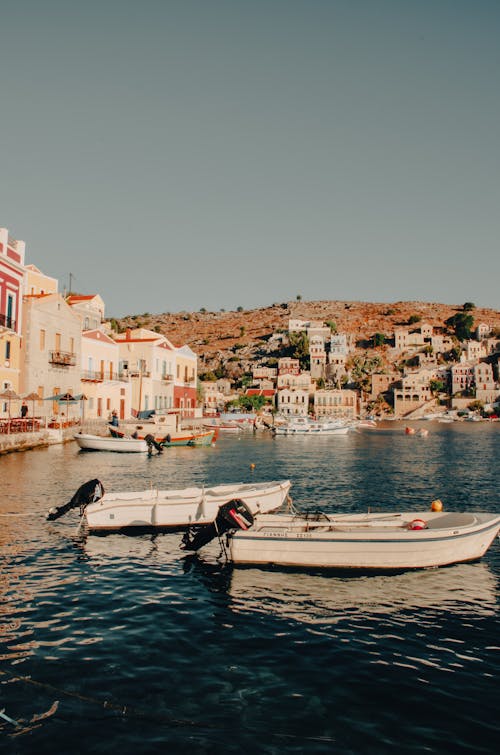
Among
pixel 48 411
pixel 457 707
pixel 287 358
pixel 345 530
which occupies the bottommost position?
pixel 457 707

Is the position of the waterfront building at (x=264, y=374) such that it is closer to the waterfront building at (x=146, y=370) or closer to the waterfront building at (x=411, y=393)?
the waterfront building at (x=411, y=393)

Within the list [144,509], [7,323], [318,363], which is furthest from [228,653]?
[318,363]

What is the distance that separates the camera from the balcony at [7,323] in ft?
130

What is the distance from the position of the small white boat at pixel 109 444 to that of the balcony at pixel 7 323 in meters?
9.28

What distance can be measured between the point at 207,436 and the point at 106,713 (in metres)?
49.8

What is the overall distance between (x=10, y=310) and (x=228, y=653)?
36620 mm

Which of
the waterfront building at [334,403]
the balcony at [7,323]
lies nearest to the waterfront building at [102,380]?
the balcony at [7,323]

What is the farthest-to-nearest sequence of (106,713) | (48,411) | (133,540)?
(48,411) → (133,540) → (106,713)

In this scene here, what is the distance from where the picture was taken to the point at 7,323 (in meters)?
40.6

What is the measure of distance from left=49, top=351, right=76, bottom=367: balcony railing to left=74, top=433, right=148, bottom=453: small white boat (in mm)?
7060

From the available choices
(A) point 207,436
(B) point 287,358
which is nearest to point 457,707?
(A) point 207,436

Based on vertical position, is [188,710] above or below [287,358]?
below

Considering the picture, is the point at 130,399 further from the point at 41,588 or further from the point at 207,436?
the point at 41,588

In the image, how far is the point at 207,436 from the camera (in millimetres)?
57969
